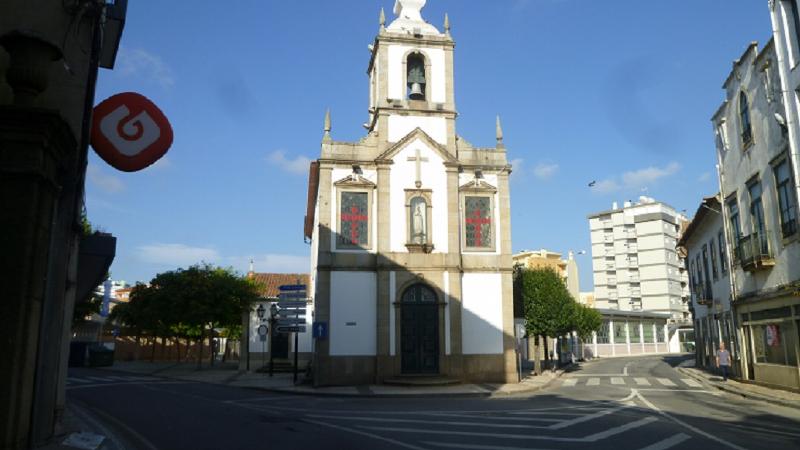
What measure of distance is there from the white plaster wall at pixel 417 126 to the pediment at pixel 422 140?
31 centimetres

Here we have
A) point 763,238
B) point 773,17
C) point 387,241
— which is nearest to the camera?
point 773,17

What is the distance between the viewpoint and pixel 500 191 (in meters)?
25.9

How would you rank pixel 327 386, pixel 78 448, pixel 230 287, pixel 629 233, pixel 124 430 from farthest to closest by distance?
pixel 629 233 < pixel 230 287 < pixel 327 386 < pixel 124 430 < pixel 78 448

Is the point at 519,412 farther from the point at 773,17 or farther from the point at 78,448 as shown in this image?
the point at 773,17

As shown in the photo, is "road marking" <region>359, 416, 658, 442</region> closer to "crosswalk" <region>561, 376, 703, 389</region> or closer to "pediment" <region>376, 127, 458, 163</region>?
"crosswalk" <region>561, 376, 703, 389</region>

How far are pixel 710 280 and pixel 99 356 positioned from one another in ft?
120

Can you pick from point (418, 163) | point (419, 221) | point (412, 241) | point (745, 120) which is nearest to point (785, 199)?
point (745, 120)

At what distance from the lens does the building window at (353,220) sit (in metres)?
24.4

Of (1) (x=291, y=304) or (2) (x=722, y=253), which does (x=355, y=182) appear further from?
(2) (x=722, y=253)

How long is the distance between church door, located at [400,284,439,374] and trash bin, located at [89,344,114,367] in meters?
25.0

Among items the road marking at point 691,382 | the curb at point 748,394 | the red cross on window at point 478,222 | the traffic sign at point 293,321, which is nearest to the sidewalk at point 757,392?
the curb at point 748,394

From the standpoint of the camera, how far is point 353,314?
23.8m

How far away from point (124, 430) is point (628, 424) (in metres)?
9.97

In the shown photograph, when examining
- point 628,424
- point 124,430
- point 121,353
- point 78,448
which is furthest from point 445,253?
point 121,353
